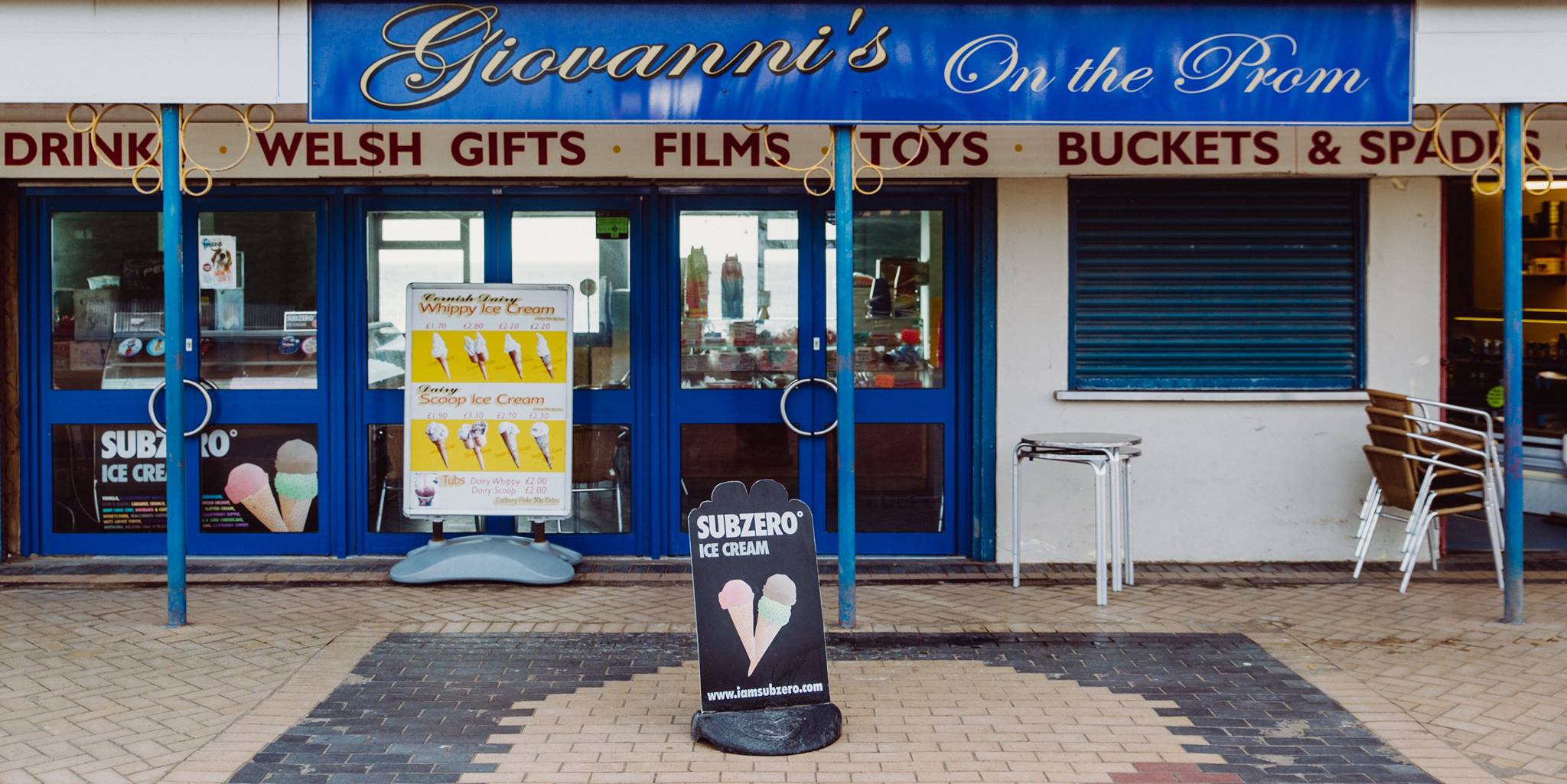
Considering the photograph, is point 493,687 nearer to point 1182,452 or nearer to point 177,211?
point 177,211

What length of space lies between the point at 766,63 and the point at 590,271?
226 cm

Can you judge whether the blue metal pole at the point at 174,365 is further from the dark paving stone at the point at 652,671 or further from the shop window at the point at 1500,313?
the shop window at the point at 1500,313

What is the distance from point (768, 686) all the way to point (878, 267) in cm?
373

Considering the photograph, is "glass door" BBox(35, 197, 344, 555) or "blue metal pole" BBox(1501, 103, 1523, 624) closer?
"blue metal pole" BBox(1501, 103, 1523, 624)

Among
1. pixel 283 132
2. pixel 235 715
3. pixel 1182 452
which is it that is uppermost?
pixel 283 132

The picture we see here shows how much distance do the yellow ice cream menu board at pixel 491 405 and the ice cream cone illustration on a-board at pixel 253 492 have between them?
3.37ft

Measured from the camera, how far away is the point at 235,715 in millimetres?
5395

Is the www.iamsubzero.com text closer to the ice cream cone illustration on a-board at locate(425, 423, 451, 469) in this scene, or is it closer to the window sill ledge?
the ice cream cone illustration on a-board at locate(425, 423, 451, 469)

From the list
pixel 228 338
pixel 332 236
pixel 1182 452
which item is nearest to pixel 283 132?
pixel 332 236

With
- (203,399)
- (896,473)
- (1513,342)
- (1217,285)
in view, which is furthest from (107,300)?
(1513,342)

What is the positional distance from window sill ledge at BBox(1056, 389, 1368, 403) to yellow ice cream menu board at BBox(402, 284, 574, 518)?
9.37 ft

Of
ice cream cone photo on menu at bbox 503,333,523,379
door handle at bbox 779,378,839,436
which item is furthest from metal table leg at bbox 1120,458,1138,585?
ice cream cone photo on menu at bbox 503,333,523,379

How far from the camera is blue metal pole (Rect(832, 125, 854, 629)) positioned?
6.52 metres

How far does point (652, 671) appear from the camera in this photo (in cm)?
604
